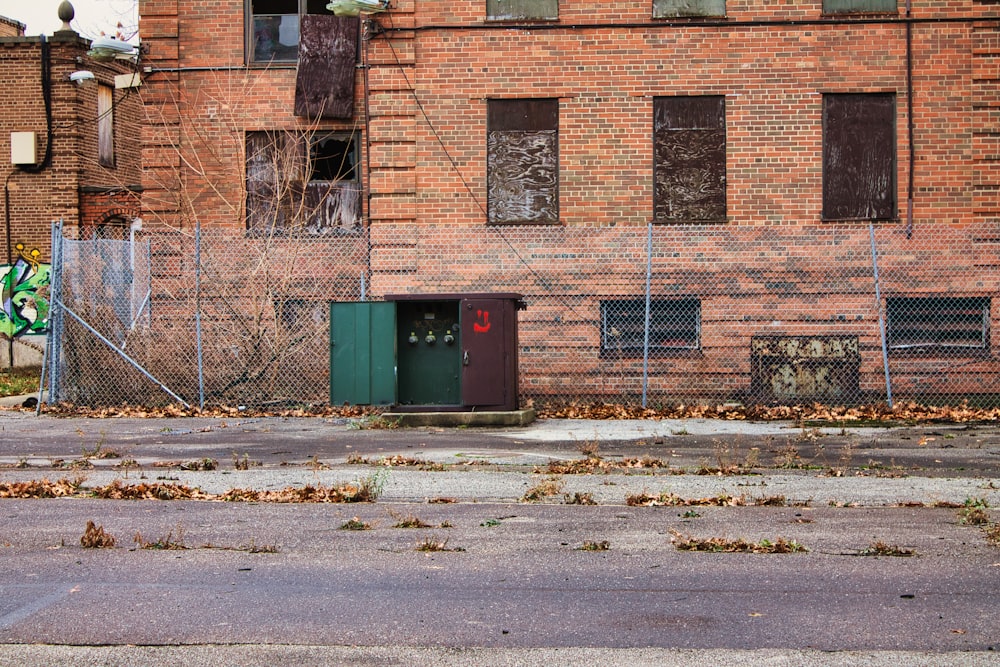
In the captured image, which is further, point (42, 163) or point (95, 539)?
point (42, 163)

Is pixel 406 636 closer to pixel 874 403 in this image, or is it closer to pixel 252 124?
pixel 874 403

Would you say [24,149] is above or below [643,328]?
above

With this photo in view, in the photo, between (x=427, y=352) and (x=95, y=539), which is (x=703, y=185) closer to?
(x=427, y=352)

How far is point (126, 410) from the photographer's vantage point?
1600cm

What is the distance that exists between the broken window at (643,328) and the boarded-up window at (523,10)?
4.36 m

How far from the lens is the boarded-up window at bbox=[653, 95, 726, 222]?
695 inches

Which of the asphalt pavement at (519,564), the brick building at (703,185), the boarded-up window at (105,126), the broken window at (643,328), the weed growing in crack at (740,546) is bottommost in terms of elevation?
the asphalt pavement at (519,564)

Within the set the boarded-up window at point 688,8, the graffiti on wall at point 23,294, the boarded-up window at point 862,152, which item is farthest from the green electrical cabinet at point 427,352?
the graffiti on wall at point 23,294

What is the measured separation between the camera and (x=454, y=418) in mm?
14320

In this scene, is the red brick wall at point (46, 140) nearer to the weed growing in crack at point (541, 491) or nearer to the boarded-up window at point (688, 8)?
the boarded-up window at point (688, 8)

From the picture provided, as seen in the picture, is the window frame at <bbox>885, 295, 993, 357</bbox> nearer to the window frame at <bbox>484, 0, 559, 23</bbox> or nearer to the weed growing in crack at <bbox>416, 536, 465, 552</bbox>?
the window frame at <bbox>484, 0, 559, 23</bbox>

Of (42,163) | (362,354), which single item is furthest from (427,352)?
(42,163)

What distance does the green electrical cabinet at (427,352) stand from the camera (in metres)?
14.3

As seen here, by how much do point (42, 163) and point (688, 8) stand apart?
52.5 feet
